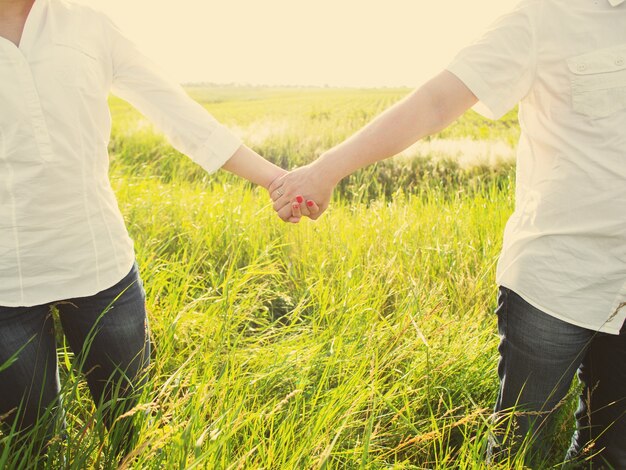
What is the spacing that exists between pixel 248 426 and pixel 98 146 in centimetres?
84

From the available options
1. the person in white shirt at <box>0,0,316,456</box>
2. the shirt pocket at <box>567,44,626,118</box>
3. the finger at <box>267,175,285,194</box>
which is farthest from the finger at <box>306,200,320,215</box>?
the shirt pocket at <box>567,44,626,118</box>

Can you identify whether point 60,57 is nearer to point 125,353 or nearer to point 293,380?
point 125,353

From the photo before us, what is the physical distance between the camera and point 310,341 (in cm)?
195

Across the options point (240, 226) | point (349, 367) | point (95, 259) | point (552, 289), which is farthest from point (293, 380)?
point (240, 226)

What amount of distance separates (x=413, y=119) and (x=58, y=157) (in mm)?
847

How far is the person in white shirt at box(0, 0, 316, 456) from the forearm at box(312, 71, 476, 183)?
0.58m

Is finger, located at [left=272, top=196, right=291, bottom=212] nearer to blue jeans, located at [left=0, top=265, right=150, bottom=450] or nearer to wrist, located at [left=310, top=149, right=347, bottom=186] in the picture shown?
wrist, located at [left=310, top=149, right=347, bottom=186]

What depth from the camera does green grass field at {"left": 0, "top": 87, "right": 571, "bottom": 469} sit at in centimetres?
125

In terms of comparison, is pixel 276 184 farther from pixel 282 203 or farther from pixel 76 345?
pixel 76 345

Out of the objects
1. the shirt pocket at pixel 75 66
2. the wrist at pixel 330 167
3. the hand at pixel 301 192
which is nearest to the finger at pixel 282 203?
the hand at pixel 301 192

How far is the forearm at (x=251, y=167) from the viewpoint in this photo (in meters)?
1.61

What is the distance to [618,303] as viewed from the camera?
1178 mm

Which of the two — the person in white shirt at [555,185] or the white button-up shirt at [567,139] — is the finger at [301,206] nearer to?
the person in white shirt at [555,185]

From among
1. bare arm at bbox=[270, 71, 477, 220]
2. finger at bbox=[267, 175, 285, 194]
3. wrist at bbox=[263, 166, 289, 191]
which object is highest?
bare arm at bbox=[270, 71, 477, 220]
